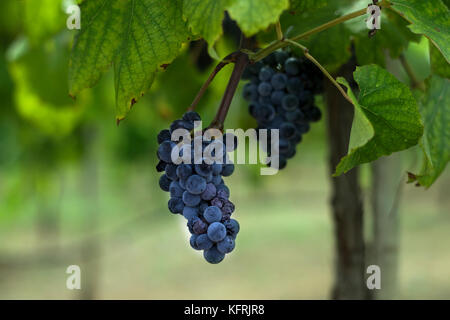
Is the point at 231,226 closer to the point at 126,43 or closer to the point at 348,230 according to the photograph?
the point at 126,43

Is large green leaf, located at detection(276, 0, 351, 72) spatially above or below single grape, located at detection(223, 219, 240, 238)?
above

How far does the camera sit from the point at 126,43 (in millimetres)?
836

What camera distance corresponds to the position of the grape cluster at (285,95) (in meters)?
1.07

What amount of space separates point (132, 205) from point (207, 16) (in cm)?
1222

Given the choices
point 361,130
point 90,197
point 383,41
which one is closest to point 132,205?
point 90,197

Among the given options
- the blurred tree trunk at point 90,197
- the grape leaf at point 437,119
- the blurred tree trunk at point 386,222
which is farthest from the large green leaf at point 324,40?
the blurred tree trunk at point 90,197

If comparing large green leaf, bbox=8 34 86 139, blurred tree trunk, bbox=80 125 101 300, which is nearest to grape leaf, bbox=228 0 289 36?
large green leaf, bbox=8 34 86 139

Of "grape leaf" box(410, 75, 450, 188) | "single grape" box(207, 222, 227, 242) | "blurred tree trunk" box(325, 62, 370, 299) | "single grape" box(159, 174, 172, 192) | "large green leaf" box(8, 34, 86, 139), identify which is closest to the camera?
"single grape" box(207, 222, 227, 242)

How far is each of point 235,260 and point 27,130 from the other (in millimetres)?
6205

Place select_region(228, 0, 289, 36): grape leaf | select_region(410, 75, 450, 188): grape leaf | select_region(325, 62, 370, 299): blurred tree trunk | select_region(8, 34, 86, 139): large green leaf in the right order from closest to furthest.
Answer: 1. select_region(228, 0, 289, 36): grape leaf
2. select_region(410, 75, 450, 188): grape leaf
3. select_region(325, 62, 370, 299): blurred tree trunk
4. select_region(8, 34, 86, 139): large green leaf

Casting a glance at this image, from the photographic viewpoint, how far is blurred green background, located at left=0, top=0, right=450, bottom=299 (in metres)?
2.01

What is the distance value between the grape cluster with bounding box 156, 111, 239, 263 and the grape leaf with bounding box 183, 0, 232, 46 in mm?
148

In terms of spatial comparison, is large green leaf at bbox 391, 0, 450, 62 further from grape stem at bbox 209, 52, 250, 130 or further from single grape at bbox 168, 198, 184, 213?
single grape at bbox 168, 198, 184, 213

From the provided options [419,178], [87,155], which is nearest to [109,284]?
[87,155]
